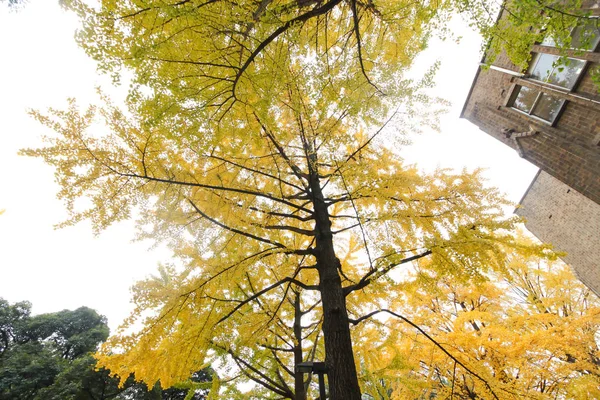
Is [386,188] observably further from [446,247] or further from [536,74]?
[536,74]

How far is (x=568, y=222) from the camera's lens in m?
7.29

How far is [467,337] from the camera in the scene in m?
4.34

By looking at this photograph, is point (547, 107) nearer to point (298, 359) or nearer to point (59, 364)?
point (298, 359)

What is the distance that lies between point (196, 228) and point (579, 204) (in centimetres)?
962

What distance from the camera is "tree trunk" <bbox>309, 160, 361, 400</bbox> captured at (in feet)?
8.46

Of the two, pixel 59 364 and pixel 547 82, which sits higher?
pixel 547 82

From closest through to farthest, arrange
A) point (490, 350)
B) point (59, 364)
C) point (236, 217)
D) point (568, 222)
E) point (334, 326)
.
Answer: point (334, 326)
point (236, 217)
point (490, 350)
point (568, 222)
point (59, 364)

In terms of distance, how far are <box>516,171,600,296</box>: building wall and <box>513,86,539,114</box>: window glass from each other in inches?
129

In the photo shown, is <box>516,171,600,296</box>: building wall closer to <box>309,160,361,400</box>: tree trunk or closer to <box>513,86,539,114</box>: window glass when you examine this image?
<box>513,86,539,114</box>: window glass

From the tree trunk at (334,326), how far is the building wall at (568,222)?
23.7 ft

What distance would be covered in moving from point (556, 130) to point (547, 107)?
597 millimetres

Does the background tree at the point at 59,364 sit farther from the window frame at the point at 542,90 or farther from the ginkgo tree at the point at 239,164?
the window frame at the point at 542,90

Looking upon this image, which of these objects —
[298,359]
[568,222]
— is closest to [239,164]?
[298,359]

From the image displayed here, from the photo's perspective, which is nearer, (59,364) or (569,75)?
(569,75)
